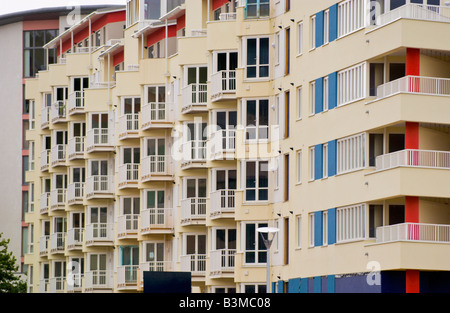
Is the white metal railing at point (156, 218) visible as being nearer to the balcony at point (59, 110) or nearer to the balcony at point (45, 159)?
the balcony at point (59, 110)

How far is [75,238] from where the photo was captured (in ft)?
294

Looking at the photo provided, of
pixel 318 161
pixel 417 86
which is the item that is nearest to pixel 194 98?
pixel 318 161

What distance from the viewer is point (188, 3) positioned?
7119 centimetres

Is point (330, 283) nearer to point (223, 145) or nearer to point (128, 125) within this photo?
point (223, 145)

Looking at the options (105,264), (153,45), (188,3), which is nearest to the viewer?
(188,3)

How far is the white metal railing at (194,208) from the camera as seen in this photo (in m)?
68.4

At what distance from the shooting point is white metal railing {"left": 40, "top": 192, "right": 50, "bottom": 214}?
312ft

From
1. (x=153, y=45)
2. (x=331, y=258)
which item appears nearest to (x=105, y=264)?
(x=153, y=45)

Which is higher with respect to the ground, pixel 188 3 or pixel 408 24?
pixel 188 3

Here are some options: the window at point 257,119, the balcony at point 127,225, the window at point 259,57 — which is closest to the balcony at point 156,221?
the balcony at point 127,225

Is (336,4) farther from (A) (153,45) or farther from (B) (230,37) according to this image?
(A) (153,45)

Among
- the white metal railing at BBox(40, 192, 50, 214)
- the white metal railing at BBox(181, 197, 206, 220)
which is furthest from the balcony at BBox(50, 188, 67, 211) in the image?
the white metal railing at BBox(181, 197, 206, 220)

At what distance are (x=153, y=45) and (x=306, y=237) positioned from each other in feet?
88.1

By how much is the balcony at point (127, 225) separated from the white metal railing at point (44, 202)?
15.8m
